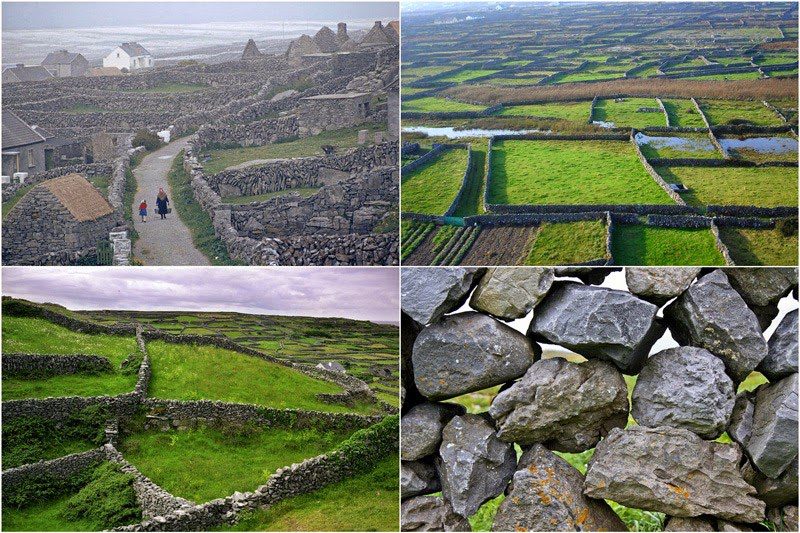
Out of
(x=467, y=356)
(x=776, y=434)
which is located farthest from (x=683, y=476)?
(x=467, y=356)

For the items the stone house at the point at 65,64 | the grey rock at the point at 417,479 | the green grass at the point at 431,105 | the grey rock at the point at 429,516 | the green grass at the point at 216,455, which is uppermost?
the stone house at the point at 65,64

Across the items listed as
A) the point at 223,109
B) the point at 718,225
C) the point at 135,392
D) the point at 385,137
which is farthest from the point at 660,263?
the point at 135,392

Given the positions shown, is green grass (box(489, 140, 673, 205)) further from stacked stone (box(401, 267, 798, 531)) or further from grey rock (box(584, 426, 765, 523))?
grey rock (box(584, 426, 765, 523))

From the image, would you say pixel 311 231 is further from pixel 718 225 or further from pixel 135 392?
pixel 718 225

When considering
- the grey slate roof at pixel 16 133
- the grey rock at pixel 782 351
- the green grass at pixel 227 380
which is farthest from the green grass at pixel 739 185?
the grey slate roof at pixel 16 133

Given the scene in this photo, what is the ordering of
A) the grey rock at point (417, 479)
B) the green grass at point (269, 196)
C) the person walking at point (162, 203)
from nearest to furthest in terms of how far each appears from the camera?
1. the grey rock at point (417, 479)
2. the green grass at point (269, 196)
3. the person walking at point (162, 203)

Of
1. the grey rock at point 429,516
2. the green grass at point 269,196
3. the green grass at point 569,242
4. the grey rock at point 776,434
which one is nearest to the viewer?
the grey rock at point 776,434

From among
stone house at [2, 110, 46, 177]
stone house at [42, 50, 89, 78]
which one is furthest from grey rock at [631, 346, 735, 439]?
stone house at [42, 50, 89, 78]

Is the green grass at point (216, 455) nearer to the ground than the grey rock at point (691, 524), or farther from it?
farther from it

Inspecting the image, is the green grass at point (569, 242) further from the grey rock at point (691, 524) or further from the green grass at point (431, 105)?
the grey rock at point (691, 524)

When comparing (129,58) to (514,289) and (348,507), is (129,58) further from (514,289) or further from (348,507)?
(348,507)
